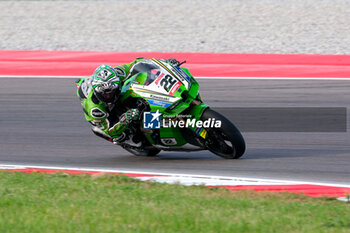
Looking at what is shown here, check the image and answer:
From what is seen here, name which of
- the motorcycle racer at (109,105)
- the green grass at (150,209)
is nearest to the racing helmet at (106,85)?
the motorcycle racer at (109,105)

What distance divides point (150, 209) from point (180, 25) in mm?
14794

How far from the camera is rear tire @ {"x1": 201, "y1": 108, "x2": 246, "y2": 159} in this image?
331 inches

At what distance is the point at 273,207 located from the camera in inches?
254

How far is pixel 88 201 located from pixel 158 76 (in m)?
2.44

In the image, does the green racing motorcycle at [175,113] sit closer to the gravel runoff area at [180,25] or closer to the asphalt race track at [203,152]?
the asphalt race track at [203,152]

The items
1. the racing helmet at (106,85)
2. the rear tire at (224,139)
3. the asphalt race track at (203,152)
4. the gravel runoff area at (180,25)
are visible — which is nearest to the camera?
the rear tire at (224,139)

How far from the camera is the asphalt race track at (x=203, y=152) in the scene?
8.67 meters

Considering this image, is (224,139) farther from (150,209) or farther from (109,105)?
(150,209)

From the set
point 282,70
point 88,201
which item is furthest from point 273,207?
point 282,70

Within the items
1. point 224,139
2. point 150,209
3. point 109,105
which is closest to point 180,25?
point 109,105

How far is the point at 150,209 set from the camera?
6379 millimetres

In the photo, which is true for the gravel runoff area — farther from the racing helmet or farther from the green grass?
the green grass

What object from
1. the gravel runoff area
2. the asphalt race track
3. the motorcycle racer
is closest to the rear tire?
the asphalt race track

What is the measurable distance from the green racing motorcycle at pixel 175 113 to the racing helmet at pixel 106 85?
201 millimetres
